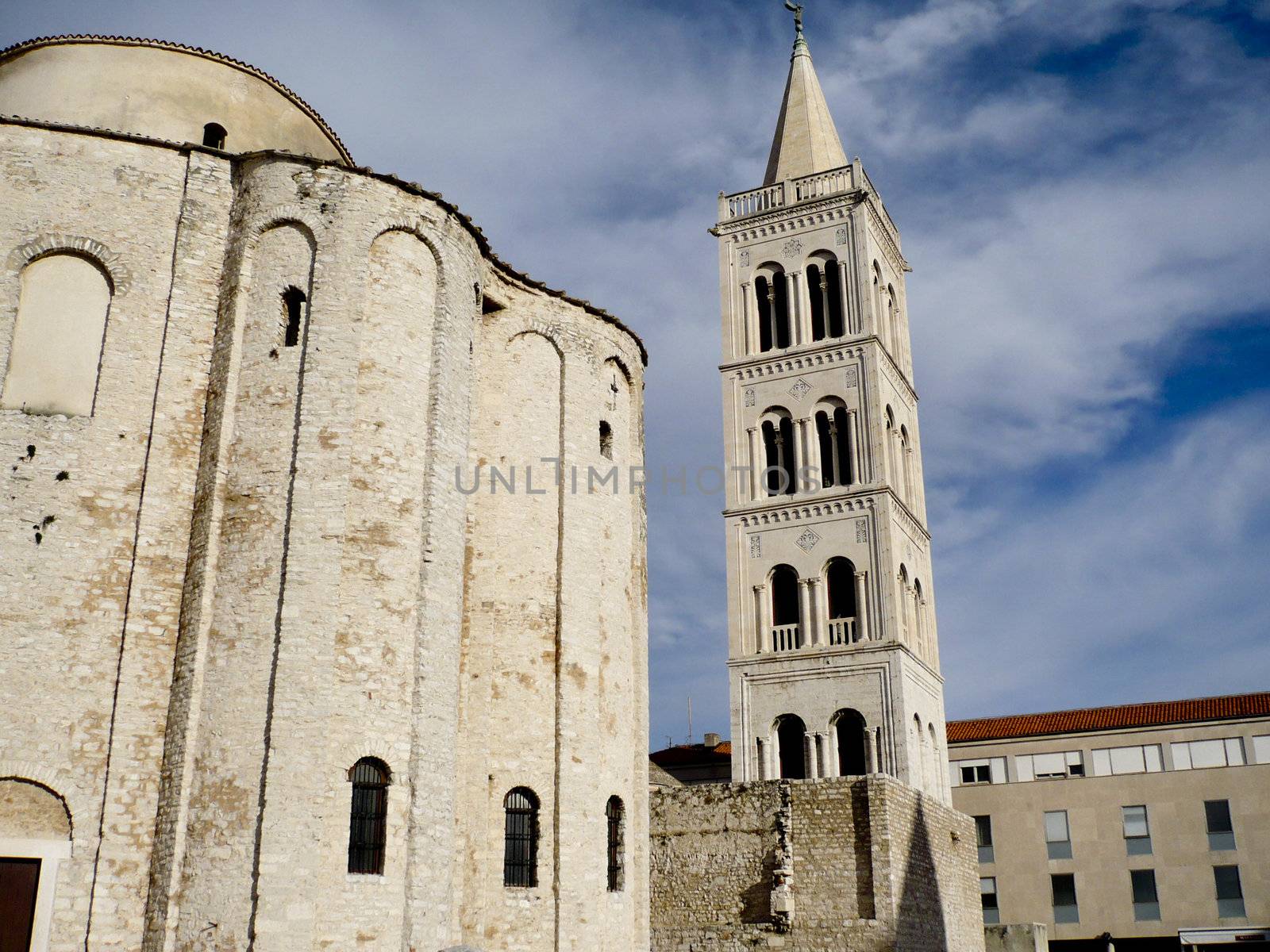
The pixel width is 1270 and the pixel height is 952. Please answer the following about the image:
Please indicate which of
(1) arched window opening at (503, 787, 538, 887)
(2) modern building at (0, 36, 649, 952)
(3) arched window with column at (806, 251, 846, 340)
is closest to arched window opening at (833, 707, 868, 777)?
(3) arched window with column at (806, 251, 846, 340)

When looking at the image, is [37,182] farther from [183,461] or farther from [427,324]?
[427,324]

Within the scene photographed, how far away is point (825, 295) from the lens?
40.2 metres

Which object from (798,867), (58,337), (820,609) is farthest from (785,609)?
(58,337)

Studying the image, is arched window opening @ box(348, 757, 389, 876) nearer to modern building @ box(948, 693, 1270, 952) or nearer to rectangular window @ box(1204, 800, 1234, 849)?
modern building @ box(948, 693, 1270, 952)

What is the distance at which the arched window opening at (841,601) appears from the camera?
118 feet

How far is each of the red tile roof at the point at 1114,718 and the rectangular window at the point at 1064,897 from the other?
4.96 meters

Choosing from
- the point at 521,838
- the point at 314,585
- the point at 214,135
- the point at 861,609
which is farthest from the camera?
the point at 861,609

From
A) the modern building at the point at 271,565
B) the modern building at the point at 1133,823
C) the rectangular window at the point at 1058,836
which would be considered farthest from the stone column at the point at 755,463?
the rectangular window at the point at 1058,836

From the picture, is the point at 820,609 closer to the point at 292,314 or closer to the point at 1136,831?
the point at 1136,831

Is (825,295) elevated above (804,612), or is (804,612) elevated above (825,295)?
(825,295)

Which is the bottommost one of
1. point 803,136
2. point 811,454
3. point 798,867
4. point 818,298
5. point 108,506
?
point 798,867

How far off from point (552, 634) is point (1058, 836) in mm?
30115

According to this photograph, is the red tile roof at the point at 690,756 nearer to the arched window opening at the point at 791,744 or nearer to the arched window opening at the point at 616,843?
the arched window opening at the point at 791,744

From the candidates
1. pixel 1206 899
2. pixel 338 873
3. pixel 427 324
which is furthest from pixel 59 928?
pixel 1206 899
